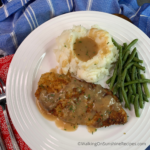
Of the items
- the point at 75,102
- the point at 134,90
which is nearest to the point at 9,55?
the point at 75,102

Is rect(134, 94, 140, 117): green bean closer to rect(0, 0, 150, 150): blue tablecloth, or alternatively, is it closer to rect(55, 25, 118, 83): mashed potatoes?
rect(55, 25, 118, 83): mashed potatoes

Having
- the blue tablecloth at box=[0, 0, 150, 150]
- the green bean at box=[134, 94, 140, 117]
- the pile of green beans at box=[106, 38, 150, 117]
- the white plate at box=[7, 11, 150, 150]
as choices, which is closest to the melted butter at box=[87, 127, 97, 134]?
the white plate at box=[7, 11, 150, 150]

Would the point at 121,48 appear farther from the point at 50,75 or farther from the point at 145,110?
the point at 50,75

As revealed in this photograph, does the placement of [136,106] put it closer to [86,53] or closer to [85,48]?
[86,53]

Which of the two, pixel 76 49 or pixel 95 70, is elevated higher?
pixel 76 49

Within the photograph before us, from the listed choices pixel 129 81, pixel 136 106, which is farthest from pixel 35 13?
pixel 136 106

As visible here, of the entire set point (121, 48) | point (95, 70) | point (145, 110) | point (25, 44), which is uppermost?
point (25, 44)
